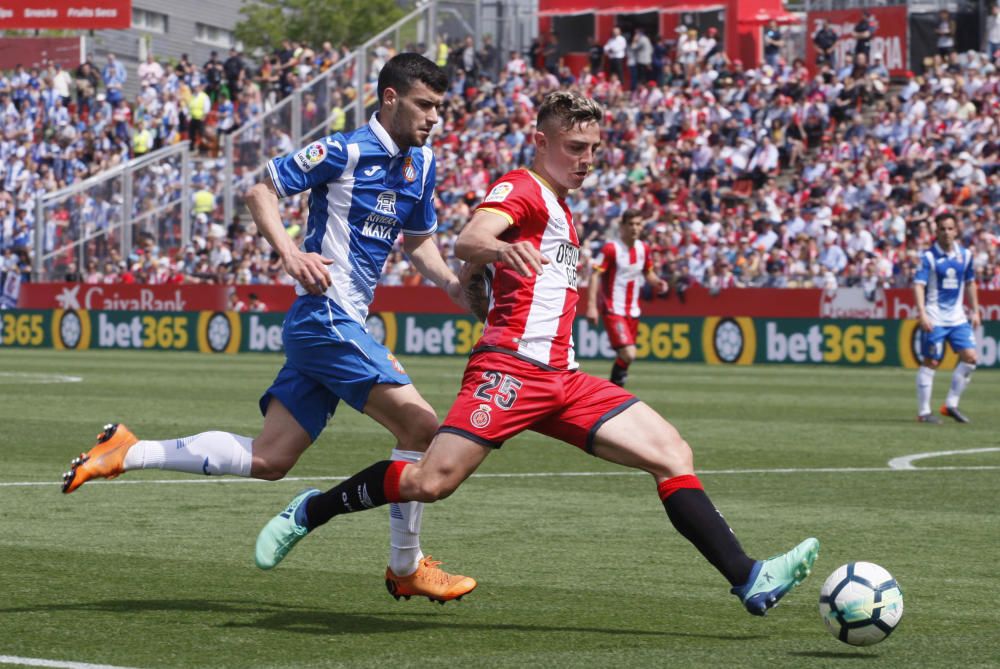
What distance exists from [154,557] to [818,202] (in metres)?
25.0

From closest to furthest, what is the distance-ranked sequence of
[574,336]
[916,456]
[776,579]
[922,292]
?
[776,579], [916,456], [922,292], [574,336]

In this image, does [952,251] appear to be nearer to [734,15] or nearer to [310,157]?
[310,157]

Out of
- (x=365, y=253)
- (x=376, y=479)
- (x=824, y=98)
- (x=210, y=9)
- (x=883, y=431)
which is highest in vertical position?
(x=210, y=9)

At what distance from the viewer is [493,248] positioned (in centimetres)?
593

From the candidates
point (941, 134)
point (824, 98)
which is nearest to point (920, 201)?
point (941, 134)

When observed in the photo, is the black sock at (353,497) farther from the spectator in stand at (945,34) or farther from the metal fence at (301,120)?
the metal fence at (301,120)

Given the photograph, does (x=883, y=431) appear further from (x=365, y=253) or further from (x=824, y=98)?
(x=824, y=98)

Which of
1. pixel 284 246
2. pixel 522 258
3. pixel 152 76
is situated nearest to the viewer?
pixel 522 258

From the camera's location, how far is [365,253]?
7.12 m

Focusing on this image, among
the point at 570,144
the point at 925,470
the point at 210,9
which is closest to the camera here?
the point at 570,144

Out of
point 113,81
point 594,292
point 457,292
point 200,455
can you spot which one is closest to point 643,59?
point 113,81

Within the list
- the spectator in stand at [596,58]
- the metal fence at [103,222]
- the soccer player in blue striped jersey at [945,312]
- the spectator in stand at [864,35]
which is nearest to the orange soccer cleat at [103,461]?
the soccer player in blue striped jersey at [945,312]

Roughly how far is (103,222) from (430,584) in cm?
3421

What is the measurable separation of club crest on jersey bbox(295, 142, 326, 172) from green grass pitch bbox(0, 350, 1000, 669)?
1.79 metres
